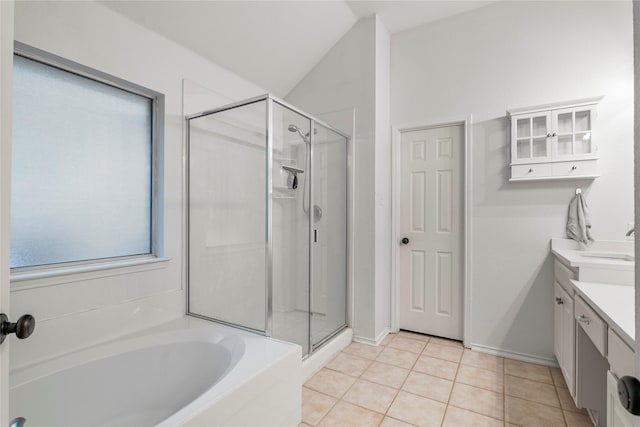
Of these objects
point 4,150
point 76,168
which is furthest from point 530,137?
point 76,168

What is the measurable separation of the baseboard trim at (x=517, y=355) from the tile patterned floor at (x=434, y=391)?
6 cm

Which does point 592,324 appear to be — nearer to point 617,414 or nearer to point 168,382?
point 617,414

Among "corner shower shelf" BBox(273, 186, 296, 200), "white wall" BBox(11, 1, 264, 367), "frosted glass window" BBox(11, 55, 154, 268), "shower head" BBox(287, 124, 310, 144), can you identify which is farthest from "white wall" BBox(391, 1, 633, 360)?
"frosted glass window" BBox(11, 55, 154, 268)

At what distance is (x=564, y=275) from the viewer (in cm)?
207

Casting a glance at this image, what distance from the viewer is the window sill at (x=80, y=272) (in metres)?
1.48

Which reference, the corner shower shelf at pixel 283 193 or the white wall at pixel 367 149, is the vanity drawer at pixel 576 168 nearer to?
the white wall at pixel 367 149

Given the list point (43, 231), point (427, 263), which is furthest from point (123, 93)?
point (427, 263)

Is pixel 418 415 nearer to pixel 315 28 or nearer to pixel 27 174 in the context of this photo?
pixel 27 174

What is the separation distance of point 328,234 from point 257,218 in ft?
2.84

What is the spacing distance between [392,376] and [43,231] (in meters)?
2.39

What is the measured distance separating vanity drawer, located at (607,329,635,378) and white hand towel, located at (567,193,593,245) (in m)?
1.31

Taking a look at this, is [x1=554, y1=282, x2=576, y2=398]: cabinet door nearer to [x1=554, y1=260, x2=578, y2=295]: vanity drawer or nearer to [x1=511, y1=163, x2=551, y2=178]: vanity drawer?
[x1=554, y1=260, x2=578, y2=295]: vanity drawer

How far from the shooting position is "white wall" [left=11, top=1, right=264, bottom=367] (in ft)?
4.98

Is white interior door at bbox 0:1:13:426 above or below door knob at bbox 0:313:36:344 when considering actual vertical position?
above
